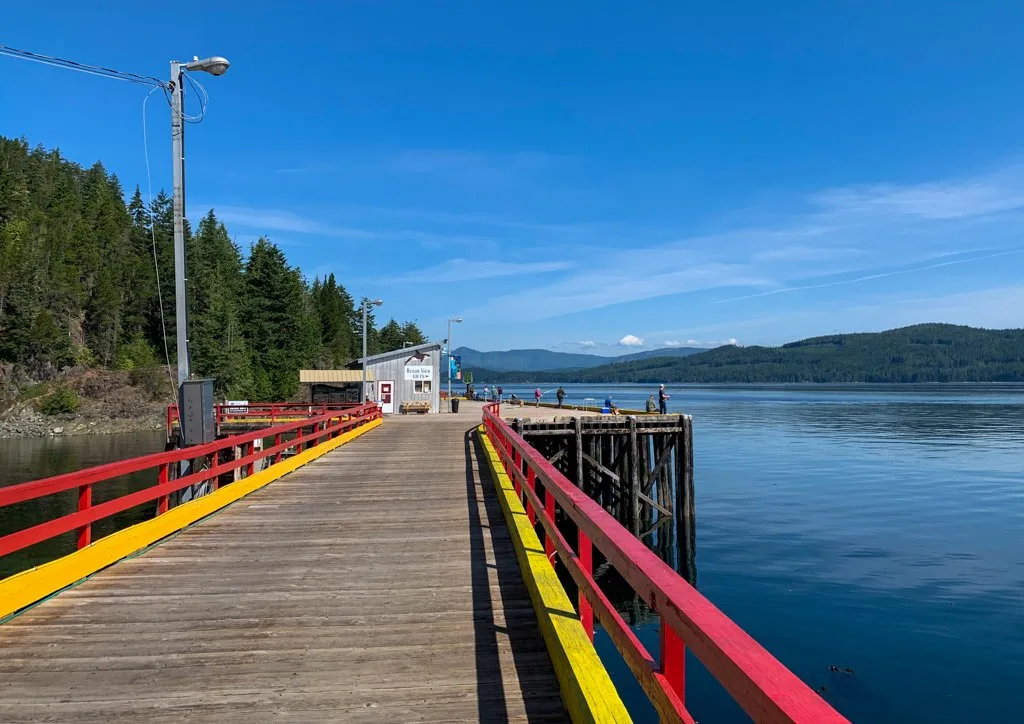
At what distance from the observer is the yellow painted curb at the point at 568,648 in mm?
3678

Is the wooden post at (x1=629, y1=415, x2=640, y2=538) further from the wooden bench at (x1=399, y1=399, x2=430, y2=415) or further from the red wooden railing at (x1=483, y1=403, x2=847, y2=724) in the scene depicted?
the wooden bench at (x1=399, y1=399, x2=430, y2=415)

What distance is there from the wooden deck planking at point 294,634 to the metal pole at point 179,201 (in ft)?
12.3

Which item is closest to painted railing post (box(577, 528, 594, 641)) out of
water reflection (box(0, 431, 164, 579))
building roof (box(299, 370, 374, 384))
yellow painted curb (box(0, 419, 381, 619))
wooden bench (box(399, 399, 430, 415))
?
yellow painted curb (box(0, 419, 381, 619))

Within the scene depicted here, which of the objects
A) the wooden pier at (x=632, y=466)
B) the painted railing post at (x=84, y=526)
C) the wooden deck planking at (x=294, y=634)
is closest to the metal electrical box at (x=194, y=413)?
the wooden deck planking at (x=294, y=634)

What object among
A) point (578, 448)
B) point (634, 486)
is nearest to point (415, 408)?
point (578, 448)

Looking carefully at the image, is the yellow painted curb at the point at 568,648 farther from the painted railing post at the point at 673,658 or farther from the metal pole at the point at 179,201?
the metal pole at the point at 179,201

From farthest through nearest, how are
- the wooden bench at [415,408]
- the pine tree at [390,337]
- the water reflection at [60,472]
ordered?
the pine tree at [390,337] < the wooden bench at [415,408] < the water reflection at [60,472]

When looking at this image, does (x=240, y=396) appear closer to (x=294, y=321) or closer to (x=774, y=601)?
(x=294, y=321)

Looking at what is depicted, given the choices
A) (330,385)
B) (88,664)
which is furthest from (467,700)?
(330,385)

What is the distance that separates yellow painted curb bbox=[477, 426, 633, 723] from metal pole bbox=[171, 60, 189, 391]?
24.5 feet

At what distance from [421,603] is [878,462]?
41013mm

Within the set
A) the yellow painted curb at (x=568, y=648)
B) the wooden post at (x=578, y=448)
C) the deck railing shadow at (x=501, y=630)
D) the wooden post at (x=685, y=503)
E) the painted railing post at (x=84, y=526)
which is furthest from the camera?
the wooden post at (x=578, y=448)

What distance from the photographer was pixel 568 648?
4457 mm

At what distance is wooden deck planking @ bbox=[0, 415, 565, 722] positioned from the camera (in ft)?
13.8
